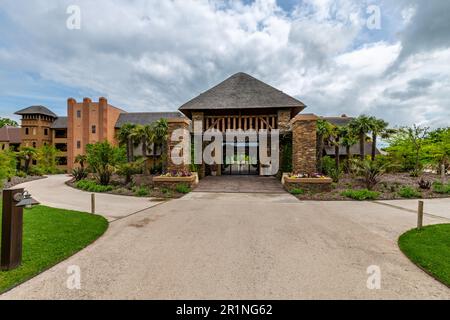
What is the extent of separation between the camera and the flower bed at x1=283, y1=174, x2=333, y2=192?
465 inches

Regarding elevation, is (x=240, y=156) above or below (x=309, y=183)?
above

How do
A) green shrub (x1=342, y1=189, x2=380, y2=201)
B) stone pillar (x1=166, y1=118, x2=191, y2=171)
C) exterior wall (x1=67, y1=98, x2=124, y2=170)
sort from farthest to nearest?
exterior wall (x1=67, y1=98, x2=124, y2=170) → stone pillar (x1=166, y1=118, x2=191, y2=171) → green shrub (x1=342, y1=189, x2=380, y2=201)

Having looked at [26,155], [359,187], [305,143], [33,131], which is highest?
[33,131]

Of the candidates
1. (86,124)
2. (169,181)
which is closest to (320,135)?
(169,181)

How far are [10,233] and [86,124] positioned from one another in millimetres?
33043

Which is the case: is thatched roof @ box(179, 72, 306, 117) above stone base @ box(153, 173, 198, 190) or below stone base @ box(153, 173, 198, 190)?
above

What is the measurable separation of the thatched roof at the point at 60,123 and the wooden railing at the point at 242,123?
30.3 m

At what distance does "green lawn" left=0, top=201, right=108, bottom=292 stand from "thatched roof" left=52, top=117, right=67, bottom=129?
33.4 metres

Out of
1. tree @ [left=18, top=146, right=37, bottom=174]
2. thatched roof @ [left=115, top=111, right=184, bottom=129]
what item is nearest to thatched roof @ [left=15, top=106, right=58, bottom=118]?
thatched roof @ [left=115, top=111, right=184, bottom=129]

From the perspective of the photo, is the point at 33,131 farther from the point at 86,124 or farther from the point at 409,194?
the point at 409,194

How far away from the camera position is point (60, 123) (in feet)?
113

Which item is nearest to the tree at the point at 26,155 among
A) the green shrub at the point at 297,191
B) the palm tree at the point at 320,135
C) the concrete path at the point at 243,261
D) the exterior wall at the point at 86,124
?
the exterior wall at the point at 86,124

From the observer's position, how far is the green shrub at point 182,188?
12314 mm

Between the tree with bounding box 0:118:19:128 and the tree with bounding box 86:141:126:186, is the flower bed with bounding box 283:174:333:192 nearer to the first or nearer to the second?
the tree with bounding box 86:141:126:186
